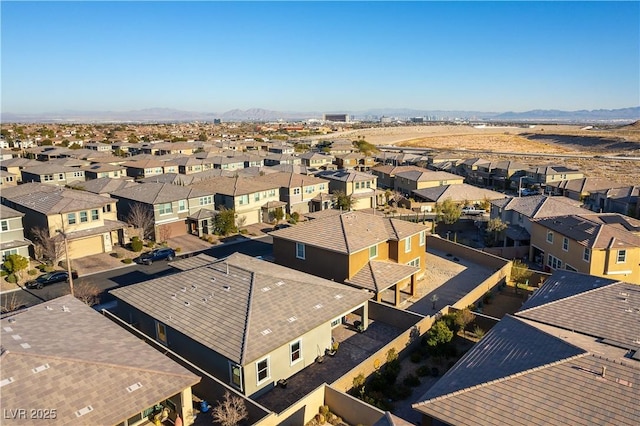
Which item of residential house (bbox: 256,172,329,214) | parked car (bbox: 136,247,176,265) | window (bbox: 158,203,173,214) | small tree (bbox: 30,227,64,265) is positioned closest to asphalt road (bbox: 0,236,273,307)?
parked car (bbox: 136,247,176,265)

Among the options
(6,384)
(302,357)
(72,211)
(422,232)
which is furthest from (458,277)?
(72,211)

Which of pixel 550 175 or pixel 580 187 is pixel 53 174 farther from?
pixel 580 187

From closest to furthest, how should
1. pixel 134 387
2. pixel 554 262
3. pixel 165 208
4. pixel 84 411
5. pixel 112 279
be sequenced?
pixel 84 411 < pixel 134 387 < pixel 112 279 < pixel 554 262 < pixel 165 208

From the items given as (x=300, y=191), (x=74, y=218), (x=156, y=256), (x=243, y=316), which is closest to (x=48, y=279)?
(x=74, y=218)

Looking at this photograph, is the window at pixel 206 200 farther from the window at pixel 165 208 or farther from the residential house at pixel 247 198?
the window at pixel 165 208

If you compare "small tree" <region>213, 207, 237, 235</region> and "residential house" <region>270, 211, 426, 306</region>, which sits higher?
"residential house" <region>270, 211, 426, 306</region>

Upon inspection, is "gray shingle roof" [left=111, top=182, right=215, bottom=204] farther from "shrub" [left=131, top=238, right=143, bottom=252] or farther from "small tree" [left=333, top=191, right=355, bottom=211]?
"small tree" [left=333, top=191, right=355, bottom=211]

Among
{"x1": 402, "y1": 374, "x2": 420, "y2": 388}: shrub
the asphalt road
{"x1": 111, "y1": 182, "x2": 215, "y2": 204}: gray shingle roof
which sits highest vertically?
{"x1": 111, "y1": 182, "x2": 215, "y2": 204}: gray shingle roof
